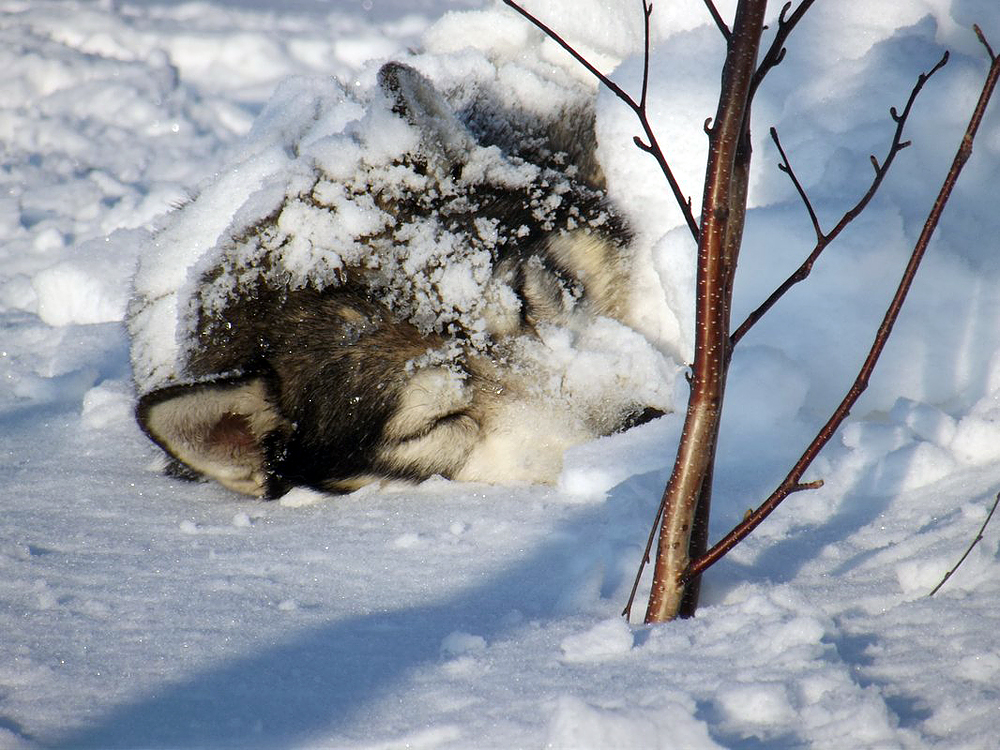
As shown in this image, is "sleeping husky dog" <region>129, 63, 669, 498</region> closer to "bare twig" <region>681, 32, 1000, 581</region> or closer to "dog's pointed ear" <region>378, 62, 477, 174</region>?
"dog's pointed ear" <region>378, 62, 477, 174</region>

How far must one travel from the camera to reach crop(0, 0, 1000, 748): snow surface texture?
1429mm

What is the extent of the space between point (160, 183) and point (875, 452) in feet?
16.4

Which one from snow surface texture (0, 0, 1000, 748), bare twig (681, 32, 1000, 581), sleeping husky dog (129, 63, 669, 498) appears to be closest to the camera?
snow surface texture (0, 0, 1000, 748)

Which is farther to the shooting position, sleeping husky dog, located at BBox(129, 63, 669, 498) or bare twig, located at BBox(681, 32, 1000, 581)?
sleeping husky dog, located at BBox(129, 63, 669, 498)

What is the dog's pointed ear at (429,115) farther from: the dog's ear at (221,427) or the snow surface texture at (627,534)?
the dog's ear at (221,427)

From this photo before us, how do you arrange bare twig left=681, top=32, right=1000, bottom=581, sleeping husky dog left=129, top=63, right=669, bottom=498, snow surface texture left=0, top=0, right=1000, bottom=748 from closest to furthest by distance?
snow surface texture left=0, top=0, right=1000, bottom=748 → bare twig left=681, top=32, right=1000, bottom=581 → sleeping husky dog left=129, top=63, right=669, bottom=498

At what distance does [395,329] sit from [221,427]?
2.12 ft

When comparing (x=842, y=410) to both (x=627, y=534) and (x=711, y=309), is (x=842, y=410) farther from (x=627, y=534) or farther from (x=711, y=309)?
(x=627, y=534)

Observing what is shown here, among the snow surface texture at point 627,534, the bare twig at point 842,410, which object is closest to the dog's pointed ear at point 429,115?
the snow surface texture at point 627,534

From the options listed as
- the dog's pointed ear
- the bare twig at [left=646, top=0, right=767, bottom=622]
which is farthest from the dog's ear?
the bare twig at [left=646, top=0, right=767, bottom=622]

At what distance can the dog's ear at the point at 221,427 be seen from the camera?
2.67 metres

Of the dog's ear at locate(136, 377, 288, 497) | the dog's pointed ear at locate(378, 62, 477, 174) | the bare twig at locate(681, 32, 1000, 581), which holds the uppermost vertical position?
the dog's pointed ear at locate(378, 62, 477, 174)

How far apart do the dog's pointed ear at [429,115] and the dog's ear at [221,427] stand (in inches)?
34.9

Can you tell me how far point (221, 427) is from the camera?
2814mm
